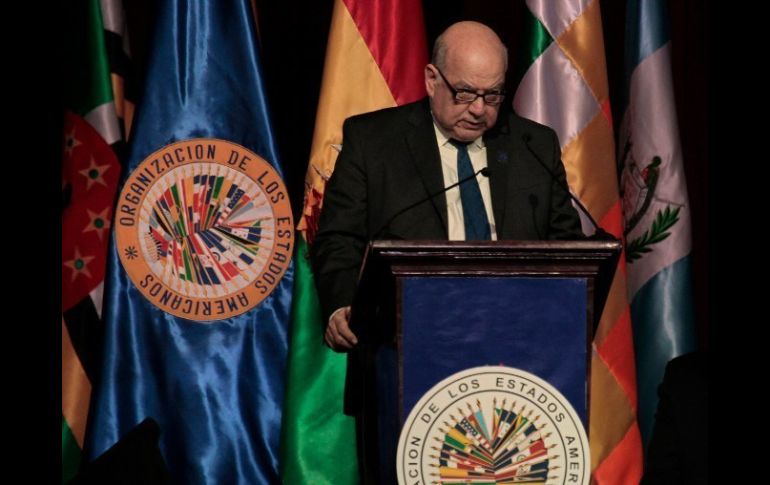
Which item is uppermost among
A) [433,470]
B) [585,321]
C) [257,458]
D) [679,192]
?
[679,192]

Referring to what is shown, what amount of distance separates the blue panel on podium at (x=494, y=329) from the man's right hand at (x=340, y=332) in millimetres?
350

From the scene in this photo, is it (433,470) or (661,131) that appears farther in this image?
(661,131)

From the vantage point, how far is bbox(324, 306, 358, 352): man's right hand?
251 cm

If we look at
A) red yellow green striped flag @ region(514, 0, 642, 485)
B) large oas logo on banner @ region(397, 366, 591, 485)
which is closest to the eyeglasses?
large oas logo on banner @ region(397, 366, 591, 485)

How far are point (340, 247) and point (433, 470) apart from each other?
0.76m

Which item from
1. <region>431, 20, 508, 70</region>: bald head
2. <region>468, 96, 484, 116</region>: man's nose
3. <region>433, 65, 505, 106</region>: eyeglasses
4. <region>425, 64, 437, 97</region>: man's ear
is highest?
<region>431, 20, 508, 70</region>: bald head

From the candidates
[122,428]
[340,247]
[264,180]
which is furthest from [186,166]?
[340,247]

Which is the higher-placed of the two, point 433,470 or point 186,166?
point 186,166

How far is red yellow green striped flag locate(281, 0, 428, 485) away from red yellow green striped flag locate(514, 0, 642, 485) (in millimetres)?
395

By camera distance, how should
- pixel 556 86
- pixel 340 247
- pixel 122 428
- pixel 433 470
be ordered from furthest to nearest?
pixel 556 86 < pixel 122 428 < pixel 340 247 < pixel 433 470

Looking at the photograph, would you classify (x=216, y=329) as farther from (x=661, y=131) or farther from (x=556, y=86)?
(x=661, y=131)

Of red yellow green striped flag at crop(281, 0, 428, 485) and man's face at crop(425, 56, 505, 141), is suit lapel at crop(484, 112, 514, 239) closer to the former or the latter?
man's face at crop(425, 56, 505, 141)

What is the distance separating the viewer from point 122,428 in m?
3.63

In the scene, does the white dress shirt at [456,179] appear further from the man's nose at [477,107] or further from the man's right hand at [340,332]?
the man's right hand at [340,332]
